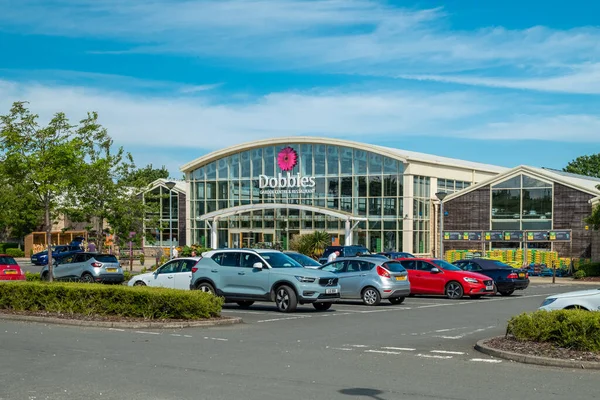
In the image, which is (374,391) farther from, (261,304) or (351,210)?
(351,210)

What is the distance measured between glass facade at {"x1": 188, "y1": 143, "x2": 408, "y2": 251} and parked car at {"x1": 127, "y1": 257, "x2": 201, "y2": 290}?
31.9 m

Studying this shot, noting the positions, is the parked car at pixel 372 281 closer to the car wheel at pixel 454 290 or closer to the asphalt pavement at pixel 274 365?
the car wheel at pixel 454 290

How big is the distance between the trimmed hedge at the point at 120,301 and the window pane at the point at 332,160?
139 ft

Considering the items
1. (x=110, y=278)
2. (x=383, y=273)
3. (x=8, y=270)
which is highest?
(x=383, y=273)

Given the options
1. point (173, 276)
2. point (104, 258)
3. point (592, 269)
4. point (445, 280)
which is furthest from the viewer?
point (592, 269)

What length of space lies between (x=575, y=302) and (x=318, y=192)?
1828 inches

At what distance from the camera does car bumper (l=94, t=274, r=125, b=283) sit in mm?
32000

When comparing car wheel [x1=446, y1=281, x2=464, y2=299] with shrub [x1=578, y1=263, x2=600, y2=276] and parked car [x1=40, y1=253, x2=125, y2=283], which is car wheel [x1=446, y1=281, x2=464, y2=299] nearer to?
parked car [x1=40, y1=253, x2=125, y2=283]

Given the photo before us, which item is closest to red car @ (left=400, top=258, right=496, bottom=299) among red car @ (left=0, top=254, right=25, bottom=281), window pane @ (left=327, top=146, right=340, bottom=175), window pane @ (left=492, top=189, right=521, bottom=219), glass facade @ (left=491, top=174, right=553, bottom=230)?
red car @ (left=0, top=254, right=25, bottom=281)

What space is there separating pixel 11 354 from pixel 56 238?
6786 centimetres

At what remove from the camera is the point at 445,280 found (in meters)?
28.2

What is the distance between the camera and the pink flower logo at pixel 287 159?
62.2 m

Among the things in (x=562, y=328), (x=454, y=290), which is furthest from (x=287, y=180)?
(x=562, y=328)

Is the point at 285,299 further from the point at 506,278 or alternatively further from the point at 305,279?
the point at 506,278
